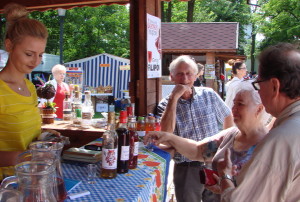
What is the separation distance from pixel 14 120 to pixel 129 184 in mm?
818

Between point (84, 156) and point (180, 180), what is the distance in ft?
4.45

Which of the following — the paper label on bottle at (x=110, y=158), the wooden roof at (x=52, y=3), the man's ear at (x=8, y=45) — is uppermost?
the wooden roof at (x=52, y=3)

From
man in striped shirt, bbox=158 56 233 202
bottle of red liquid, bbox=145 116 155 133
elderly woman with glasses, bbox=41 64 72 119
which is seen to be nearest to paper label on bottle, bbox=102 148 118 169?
bottle of red liquid, bbox=145 116 155 133

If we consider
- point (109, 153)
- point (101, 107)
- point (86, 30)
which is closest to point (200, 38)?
point (101, 107)

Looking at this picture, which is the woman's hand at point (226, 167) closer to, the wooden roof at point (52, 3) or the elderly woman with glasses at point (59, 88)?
the wooden roof at point (52, 3)

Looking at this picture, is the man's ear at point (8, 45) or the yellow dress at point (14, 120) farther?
the man's ear at point (8, 45)

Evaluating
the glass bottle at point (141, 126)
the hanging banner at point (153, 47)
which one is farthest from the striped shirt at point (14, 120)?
the hanging banner at point (153, 47)

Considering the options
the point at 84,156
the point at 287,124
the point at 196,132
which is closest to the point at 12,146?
the point at 84,156

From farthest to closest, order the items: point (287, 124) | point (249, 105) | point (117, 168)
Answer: point (249, 105) < point (117, 168) < point (287, 124)

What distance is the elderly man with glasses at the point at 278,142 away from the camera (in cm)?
115

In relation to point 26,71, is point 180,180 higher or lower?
lower

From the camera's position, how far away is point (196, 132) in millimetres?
2885

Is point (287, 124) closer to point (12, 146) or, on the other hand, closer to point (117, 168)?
point (117, 168)

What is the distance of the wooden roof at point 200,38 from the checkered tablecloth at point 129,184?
11.0 m
